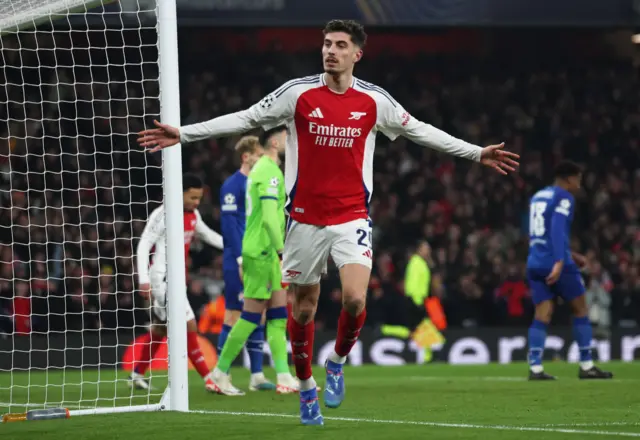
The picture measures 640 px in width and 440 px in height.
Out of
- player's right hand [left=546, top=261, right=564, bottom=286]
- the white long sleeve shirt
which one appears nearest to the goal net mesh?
the white long sleeve shirt

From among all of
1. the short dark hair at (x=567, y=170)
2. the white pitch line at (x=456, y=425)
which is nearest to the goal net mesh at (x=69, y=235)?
the white pitch line at (x=456, y=425)

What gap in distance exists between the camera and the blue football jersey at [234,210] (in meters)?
10.8

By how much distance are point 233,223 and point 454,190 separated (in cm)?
1332

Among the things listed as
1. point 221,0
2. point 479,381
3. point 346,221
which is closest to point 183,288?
point 346,221

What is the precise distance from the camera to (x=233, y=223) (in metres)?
10.9

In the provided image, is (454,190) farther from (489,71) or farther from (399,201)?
(489,71)

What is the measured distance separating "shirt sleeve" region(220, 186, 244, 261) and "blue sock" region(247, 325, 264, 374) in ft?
2.47

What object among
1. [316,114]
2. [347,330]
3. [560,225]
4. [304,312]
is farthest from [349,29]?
[560,225]

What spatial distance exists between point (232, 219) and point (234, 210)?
0.09 meters

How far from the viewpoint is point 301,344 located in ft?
23.0

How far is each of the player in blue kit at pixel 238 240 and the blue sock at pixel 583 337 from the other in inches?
135

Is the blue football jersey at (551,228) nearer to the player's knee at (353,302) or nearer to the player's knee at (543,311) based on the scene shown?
the player's knee at (543,311)

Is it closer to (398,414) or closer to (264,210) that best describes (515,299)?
(264,210)

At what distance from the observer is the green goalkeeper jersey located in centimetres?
958
